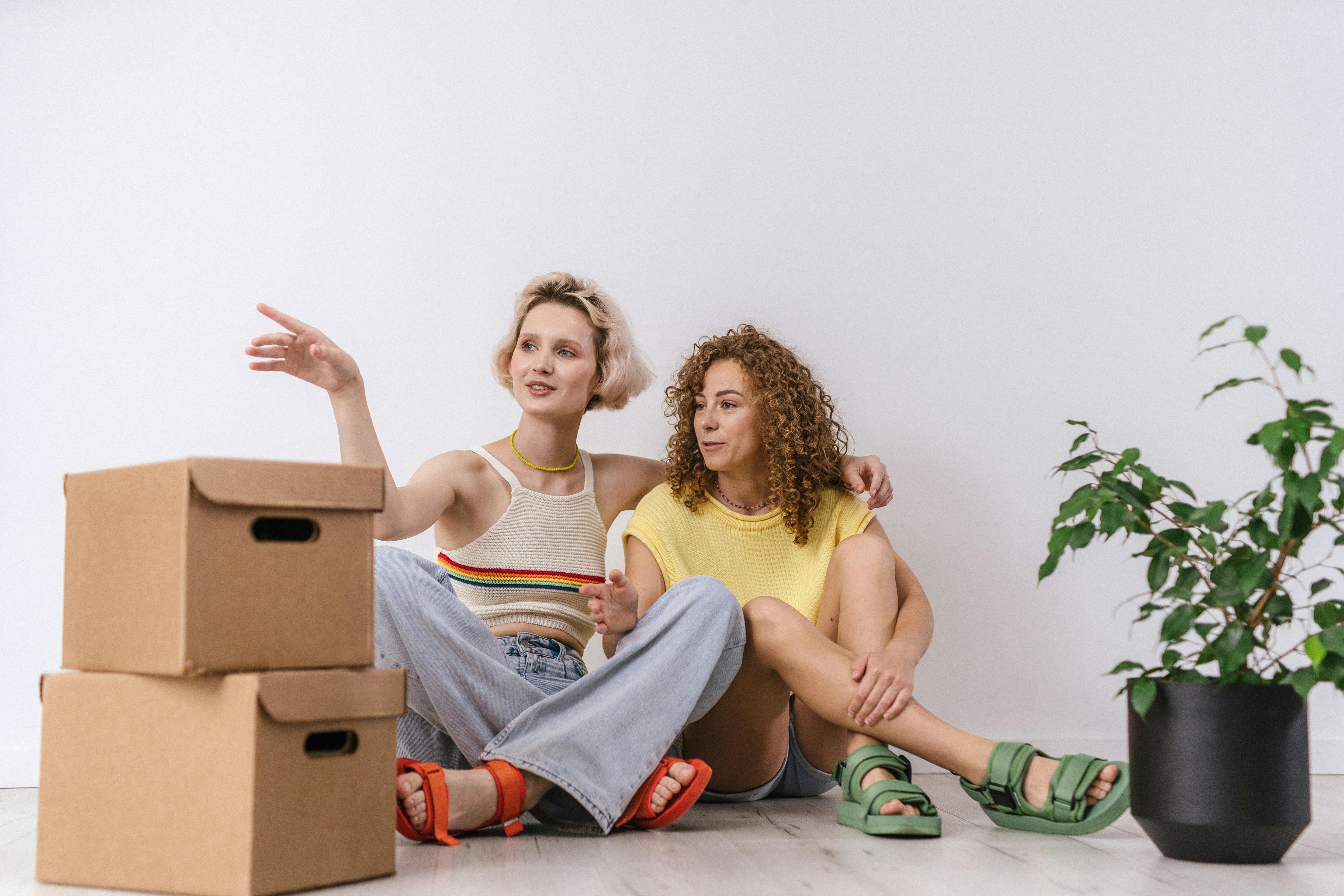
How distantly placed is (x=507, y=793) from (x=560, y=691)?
0.17 meters

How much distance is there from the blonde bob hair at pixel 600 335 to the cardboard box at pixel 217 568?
729 millimetres

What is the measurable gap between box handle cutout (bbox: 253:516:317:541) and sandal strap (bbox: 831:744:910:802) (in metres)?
0.78

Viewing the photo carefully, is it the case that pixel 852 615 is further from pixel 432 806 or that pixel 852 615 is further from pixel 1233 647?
pixel 432 806

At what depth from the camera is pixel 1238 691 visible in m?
1.08

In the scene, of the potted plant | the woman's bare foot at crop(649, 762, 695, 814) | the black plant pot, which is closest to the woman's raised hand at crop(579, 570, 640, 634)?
the woman's bare foot at crop(649, 762, 695, 814)

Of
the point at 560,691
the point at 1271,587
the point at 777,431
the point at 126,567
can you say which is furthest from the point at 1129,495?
the point at 126,567

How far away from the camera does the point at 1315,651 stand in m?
1.00

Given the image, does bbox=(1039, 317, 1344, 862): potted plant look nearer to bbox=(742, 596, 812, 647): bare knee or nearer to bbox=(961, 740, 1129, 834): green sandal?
bbox=(961, 740, 1129, 834): green sandal

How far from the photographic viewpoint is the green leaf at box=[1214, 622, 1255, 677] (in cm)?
106

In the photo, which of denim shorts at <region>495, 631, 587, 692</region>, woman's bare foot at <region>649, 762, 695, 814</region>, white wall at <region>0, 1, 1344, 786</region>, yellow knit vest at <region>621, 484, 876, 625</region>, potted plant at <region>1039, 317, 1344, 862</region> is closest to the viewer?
→ potted plant at <region>1039, 317, 1344, 862</region>

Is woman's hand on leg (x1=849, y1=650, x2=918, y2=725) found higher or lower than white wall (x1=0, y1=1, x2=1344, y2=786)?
lower

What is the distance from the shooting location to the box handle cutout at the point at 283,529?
1066 mm

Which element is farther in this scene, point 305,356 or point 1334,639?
point 305,356

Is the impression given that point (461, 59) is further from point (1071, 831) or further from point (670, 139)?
point (1071, 831)
